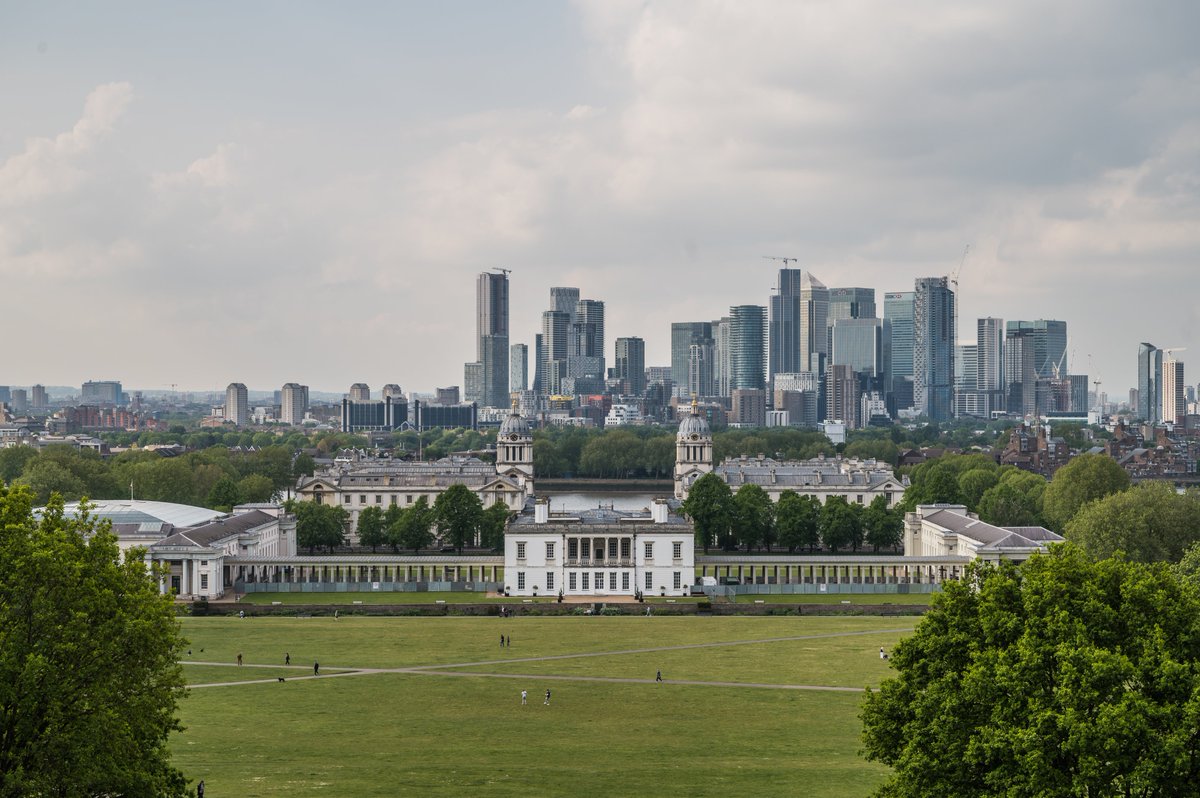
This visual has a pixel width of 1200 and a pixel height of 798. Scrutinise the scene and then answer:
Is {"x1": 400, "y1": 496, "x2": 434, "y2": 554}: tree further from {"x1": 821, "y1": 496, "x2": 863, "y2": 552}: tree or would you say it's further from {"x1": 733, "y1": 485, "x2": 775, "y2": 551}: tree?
{"x1": 821, "y1": 496, "x2": 863, "y2": 552}: tree

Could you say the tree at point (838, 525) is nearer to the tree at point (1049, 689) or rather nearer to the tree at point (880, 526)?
the tree at point (880, 526)

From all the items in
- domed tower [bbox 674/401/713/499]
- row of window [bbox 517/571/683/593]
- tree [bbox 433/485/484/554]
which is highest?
domed tower [bbox 674/401/713/499]

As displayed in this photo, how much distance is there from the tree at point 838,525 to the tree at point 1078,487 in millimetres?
15715

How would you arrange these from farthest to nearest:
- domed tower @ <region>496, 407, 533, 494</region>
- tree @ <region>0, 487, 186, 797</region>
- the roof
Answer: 1. domed tower @ <region>496, 407, 533, 494</region>
2. the roof
3. tree @ <region>0, 487, 186, 797</region>

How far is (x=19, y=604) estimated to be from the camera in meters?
34.0

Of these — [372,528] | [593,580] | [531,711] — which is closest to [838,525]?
[593,580]

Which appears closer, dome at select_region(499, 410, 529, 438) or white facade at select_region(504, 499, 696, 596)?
white facade at select_region(504, 499, 696, 596)

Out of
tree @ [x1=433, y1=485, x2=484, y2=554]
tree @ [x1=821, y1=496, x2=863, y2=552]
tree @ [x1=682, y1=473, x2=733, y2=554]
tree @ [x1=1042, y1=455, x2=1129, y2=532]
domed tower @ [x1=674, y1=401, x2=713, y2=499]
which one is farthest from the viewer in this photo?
domed tower @ [x1=674, y1=401, x2=713, y2=499]

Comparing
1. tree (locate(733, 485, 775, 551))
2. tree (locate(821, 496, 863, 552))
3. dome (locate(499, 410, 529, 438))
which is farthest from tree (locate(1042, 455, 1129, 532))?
dome (locate(499, 410, 529, 438))

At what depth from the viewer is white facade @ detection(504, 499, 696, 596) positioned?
9900 centimetres

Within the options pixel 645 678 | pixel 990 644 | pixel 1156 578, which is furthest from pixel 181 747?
pixel 1156 578

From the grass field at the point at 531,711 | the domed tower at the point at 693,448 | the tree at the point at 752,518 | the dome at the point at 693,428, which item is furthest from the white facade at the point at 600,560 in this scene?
the dome at the point at 693,428

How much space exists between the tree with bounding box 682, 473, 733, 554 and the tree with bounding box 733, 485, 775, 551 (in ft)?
2.19

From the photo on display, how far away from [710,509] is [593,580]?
2034 cm
